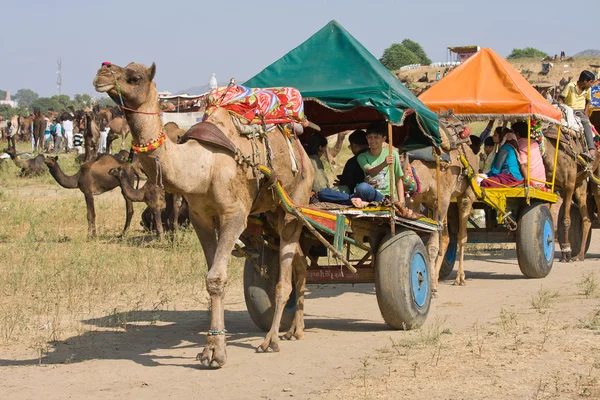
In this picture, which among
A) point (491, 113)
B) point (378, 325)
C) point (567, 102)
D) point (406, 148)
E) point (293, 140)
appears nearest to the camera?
point (293, 140)

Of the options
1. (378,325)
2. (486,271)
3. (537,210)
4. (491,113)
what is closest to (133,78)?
(378,325)

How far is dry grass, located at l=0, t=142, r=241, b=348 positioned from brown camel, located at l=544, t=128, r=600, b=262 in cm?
545

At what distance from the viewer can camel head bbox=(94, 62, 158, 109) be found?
738 centimetres

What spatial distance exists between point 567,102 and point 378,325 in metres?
8.27

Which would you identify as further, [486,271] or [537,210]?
[486,271]

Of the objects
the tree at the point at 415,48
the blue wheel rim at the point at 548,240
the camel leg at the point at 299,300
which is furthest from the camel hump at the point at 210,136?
the tree at the point at 415,48

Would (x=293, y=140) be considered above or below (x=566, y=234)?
above

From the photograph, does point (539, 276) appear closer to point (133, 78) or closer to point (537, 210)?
point (537, 210)

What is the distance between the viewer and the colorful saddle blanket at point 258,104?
8.70 meters

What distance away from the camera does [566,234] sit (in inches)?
645

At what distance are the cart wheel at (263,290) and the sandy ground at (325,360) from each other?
23cm

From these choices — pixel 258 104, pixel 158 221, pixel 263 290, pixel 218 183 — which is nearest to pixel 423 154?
pixel 263 290

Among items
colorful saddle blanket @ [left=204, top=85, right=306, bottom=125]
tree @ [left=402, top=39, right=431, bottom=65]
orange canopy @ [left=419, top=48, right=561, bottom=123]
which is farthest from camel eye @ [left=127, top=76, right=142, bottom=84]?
tree @ [left=402, top=39, right=431, bottom=65]

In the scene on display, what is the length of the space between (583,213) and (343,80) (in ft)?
27.3
